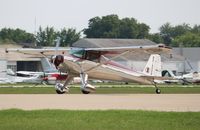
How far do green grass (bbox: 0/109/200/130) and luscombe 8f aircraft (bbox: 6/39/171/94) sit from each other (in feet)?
52.5

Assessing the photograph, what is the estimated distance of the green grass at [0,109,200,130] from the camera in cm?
1652

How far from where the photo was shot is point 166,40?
186 metres

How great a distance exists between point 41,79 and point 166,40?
12702cm

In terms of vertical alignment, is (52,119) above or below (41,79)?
above

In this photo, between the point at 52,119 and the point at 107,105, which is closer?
the point at 52,119

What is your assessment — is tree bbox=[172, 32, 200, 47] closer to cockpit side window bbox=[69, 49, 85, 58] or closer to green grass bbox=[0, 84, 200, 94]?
green grass bbox=[0, 84, 200, 94]

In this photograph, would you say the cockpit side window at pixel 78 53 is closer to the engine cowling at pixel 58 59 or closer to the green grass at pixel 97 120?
the engine cowling at pixel 58 59

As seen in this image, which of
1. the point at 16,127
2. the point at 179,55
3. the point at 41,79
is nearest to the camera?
the point at 16,127

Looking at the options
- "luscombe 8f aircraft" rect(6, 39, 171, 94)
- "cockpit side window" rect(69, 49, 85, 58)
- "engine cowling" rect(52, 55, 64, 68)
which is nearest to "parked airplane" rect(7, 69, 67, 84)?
"luscombe 8f aircraft" rect(6, 39, 171, 94)

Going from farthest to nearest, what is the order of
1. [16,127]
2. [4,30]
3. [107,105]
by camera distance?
[4,30] < [107,105] < [16,127]

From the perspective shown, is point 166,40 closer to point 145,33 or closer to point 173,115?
point 145,33

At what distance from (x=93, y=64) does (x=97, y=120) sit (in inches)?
782

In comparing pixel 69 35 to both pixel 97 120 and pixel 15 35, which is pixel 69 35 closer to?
pixel 15 35

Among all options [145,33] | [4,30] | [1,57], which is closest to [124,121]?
[1,57]
